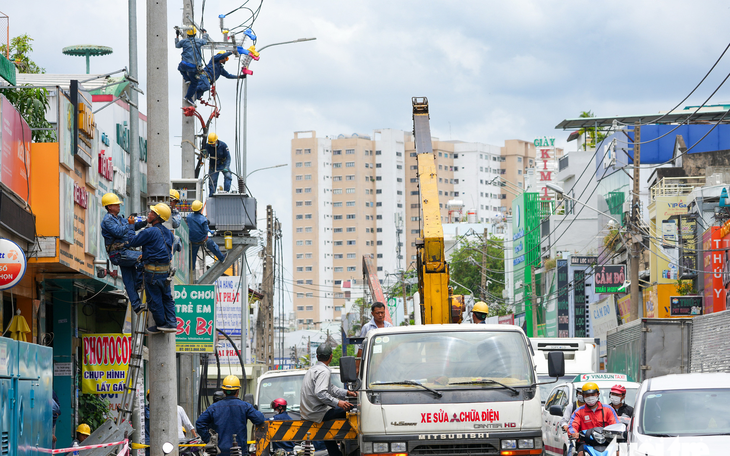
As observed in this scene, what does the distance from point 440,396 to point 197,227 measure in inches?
542

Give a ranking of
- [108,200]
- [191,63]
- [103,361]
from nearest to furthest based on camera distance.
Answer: [108,200] → [103,361] → [191,63]

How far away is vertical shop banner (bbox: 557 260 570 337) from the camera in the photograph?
58562mm

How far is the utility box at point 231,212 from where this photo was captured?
2434cm

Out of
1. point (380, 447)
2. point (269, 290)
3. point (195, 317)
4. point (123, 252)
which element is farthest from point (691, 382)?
point (269, 290)

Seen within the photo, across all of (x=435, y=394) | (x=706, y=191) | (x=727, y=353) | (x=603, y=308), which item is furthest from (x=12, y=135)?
(x=603, y=308)

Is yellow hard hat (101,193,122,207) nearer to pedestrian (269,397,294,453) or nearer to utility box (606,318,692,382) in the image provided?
pedestrian (269,397,294,453)

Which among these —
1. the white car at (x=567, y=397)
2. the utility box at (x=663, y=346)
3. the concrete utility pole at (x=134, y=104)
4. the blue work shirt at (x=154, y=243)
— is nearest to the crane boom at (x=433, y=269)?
the white car at (x=567, y=397)

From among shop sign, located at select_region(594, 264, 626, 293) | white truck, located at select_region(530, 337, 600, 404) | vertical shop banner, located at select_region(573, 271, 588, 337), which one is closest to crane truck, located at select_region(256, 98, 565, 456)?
white truck, located at select_region(530, 337, 600, 404)

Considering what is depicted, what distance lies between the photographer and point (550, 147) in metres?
84.2

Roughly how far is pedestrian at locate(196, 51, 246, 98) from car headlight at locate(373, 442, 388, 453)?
13295 mm

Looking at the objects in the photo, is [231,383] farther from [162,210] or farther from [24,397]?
[24,397]

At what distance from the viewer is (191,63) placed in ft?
68.1

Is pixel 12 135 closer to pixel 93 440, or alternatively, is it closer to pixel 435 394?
pixel 93 440

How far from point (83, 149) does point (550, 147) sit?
7246cm
